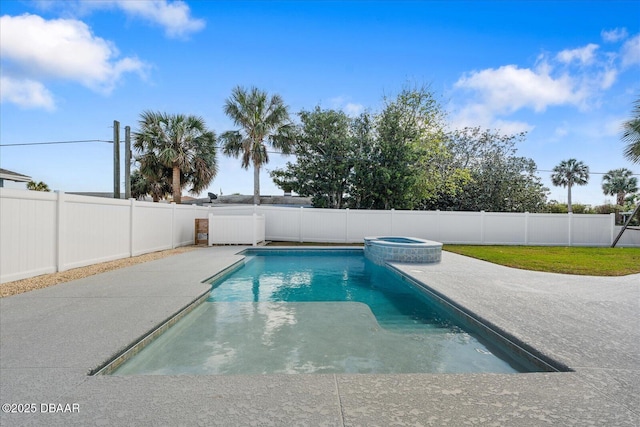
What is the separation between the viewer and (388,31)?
446 inches

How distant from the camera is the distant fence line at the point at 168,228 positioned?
5.73m

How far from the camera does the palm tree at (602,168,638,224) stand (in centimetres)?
3000

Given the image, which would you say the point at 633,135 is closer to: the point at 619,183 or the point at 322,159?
the point at 322,159

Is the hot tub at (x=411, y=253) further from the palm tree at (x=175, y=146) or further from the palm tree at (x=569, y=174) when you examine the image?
the palm tree at (x=569, y=174)

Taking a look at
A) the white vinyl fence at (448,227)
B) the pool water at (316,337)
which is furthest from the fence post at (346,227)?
the pool water at (316,337)

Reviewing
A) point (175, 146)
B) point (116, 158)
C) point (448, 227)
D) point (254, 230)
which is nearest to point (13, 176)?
point (116, 158)

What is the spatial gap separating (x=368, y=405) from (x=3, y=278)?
6294mm

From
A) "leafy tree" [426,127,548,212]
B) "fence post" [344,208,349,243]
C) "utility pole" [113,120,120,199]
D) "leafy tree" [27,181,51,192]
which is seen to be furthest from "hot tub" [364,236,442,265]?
"leafy tree" [27,181,51,192]

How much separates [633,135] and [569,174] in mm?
23496

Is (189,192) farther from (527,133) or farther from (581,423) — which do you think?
(527,133)

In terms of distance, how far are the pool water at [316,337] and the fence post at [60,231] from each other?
3.06 metres

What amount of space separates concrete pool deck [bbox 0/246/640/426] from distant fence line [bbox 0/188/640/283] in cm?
214

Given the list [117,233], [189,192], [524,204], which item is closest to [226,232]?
[117,233]

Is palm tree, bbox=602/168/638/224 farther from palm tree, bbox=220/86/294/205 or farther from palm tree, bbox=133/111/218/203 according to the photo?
palm tree, bbox=133/111/218/203
